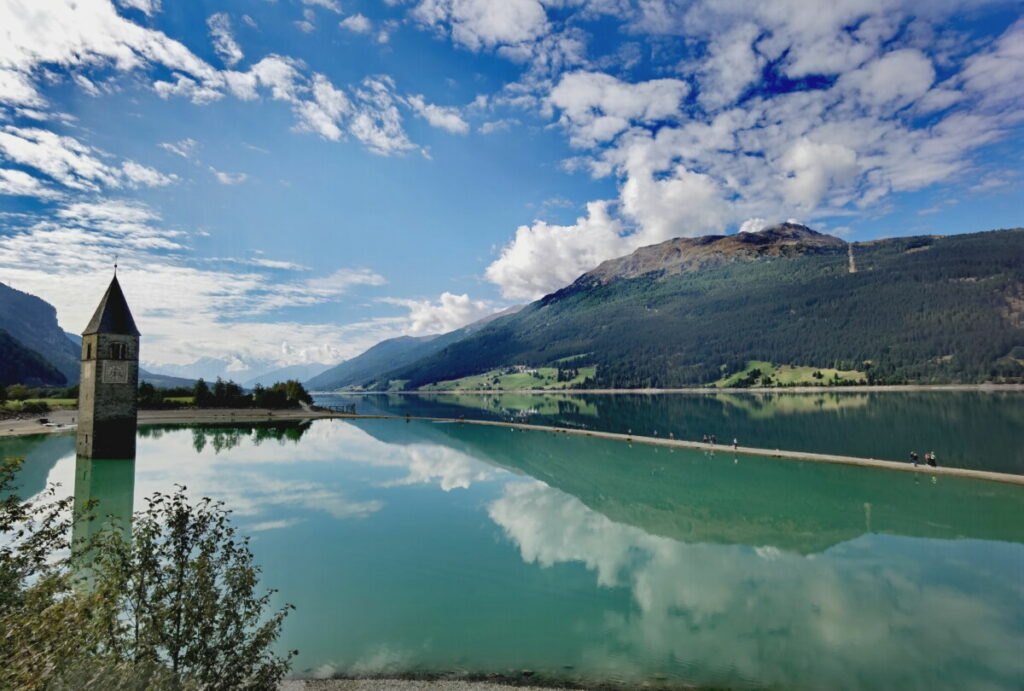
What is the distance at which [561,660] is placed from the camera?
53.1ft

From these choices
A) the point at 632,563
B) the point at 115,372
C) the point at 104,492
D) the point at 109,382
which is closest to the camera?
the point at 632,563

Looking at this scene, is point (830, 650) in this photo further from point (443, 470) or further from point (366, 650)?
point (443, 470)

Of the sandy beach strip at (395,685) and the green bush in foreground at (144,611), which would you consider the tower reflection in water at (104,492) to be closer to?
the sandy beach strip at (395,685)

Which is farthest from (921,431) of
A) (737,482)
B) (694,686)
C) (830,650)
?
(694,686)

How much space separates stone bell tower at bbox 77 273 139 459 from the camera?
168 feet

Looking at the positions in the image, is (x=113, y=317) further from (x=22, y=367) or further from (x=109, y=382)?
(x=22, y=367)

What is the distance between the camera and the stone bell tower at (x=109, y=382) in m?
51.2

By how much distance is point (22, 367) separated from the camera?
6501 inches

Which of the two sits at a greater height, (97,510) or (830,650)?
(97,510)

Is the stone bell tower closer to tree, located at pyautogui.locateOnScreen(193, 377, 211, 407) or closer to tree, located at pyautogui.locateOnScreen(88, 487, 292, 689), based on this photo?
tree, located at pyautogui.locateOnScreen(88, 487, 292, 689)

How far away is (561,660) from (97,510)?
110 ft

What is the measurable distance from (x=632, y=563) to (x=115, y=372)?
181 feet

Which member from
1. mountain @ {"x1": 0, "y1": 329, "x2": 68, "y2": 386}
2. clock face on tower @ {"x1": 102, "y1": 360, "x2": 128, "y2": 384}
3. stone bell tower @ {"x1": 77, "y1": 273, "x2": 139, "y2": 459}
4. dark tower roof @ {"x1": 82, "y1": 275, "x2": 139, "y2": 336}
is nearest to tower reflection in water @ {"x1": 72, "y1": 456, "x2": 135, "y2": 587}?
stone bell tower @ {"x1": 77, "y1": 273, "x2": 139, "y2": 459}

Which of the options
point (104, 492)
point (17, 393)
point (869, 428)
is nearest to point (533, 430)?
point (869, 428)
